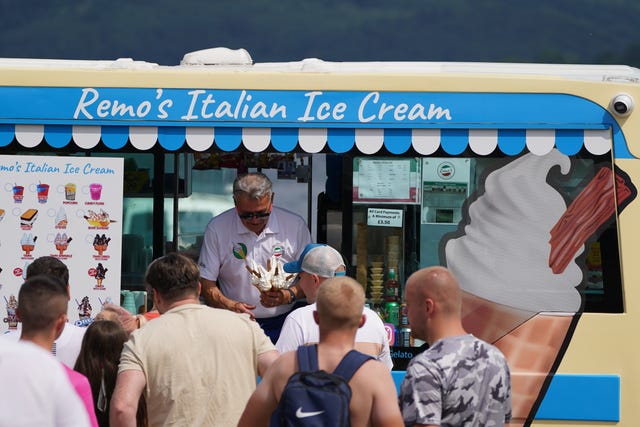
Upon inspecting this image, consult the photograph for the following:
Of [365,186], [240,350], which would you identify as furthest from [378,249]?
[240,350]

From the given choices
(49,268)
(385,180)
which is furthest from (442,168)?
(49,268)

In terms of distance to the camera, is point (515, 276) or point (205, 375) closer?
point (205, 375)

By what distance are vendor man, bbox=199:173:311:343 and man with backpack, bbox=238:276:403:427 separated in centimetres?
238

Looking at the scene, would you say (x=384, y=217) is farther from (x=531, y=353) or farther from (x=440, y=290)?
(x=440, y=290)

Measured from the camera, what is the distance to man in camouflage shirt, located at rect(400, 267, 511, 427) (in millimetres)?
3406

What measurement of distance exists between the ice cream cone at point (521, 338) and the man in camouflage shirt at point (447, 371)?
7.15 ft

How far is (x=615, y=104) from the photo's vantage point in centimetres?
580

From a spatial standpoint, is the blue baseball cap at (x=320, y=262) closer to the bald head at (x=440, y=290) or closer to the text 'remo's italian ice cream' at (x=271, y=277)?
the text 'remo's italian ice cream' at (x=271, y=277)

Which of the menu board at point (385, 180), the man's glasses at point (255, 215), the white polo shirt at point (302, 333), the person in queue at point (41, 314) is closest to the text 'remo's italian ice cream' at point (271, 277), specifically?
the man's glasses at point (255, 215)

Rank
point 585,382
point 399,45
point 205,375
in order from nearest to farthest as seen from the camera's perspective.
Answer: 1. point 205,375
2. point 585,382
3. point 399,45

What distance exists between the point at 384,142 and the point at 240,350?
215 cm

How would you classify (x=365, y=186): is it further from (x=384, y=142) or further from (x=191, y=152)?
(x=191, y=152)

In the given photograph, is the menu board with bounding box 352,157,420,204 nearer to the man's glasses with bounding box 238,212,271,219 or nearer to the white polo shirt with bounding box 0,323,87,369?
the man's glasses with bounding box 238,212,271,219

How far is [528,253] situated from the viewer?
589 cm
